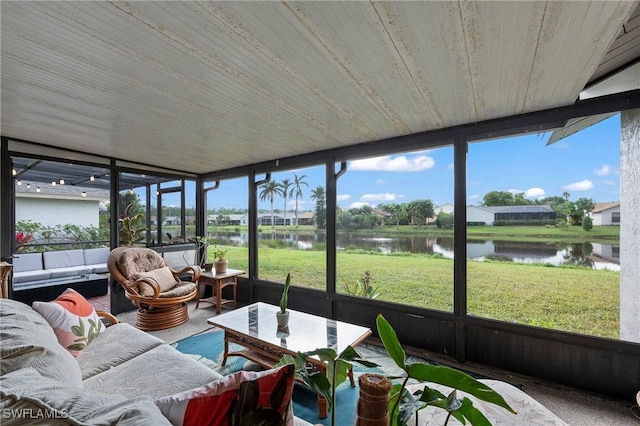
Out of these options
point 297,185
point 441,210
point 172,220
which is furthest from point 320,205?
point 172,220

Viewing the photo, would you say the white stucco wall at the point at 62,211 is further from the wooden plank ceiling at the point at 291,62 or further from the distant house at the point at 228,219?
the wooden plank ceiling at the point at 291,62

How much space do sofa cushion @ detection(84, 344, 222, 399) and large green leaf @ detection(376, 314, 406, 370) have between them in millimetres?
1233

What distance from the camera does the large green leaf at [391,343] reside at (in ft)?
2.47

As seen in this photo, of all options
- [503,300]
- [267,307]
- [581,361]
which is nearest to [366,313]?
Result: [267,307]

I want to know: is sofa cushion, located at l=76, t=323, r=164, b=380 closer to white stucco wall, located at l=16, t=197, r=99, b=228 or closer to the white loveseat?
A: the white loveseat

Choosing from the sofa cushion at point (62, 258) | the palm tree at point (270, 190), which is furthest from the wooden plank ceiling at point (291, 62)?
the sofa cushion at point (62, 258)

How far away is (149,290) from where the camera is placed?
3.52m

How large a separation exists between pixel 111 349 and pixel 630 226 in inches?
157

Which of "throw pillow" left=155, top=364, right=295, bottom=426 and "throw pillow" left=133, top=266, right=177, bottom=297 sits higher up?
"throw pillow" left=155, top=364, right=295, bottom=426

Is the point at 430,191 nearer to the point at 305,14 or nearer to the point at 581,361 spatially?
the point at 581,361

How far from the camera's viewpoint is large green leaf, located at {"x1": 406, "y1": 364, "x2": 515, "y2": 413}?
651 mm

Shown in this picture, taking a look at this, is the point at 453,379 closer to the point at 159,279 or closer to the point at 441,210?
the point at 441,210

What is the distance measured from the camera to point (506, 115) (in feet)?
7.97

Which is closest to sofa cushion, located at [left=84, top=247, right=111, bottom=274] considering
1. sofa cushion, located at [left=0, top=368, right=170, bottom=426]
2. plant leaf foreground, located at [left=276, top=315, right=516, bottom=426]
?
sofa cushion, located at [left=0, top=368, right=170, bottom=426]
